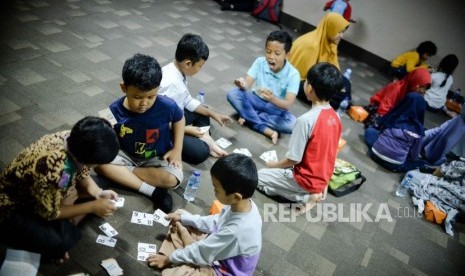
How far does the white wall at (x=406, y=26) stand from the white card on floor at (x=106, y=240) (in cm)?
797

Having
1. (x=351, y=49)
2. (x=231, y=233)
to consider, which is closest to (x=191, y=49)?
(x=231, y=233)

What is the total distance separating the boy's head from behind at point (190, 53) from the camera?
9.40ft

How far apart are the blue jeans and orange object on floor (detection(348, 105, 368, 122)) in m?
1.77

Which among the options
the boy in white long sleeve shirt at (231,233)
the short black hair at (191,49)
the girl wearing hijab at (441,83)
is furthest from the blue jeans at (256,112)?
the girl wearing hijab at (441,83)

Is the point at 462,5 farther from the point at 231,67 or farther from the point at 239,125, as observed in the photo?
the point at 239,125

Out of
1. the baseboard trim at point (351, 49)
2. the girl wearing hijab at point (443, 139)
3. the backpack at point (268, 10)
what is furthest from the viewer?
the backpack at point (268, 10)

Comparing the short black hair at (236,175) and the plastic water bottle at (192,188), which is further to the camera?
the plastic water bottle at (192,188)

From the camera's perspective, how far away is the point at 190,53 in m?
2.90

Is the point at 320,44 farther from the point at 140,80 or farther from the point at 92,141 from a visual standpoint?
the point at 92,141

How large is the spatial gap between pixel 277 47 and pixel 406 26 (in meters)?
5.72

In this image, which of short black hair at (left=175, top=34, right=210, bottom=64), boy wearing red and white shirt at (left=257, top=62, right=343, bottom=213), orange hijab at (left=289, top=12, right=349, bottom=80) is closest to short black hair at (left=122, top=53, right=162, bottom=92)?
short black hair at (left=175, top=34, right=210, bottom=64)

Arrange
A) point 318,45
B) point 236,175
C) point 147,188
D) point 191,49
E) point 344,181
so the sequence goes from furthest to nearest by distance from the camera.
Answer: point 318,45
point 344,181
point 191,49
point 147,188
point 236,175

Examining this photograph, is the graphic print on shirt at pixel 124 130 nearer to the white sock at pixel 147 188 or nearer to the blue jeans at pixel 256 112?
the white sock at pixel 147 188

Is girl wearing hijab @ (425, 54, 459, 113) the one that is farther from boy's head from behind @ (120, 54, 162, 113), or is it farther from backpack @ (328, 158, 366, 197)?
boy's head from behind @ (120, 54, 162, 113)
